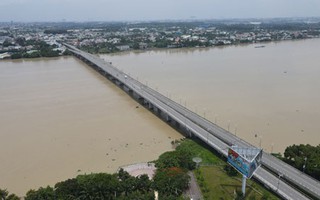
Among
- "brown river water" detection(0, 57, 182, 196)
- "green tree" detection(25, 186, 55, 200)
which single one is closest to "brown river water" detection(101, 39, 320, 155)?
"brown river water" detection(0, 57, 182, 196)

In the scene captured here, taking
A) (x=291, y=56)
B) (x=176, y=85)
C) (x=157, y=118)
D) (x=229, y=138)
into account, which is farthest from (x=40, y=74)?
(x=291, y=56)

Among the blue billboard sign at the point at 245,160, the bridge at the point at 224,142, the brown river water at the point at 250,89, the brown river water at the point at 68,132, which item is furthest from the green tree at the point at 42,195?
the brown river water at the point at 250,89

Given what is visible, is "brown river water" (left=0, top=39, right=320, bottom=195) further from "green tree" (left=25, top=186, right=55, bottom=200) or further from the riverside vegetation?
Answer: the riverside vegetation

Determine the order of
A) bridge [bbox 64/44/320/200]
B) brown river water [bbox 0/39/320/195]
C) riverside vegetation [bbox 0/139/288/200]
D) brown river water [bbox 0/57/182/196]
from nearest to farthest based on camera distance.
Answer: riverside vegetation [bbox 0/139/288/200] → bridge [bbox 64/44/320/200] → brown river water [bbox 0/57/182/196] → brown river water [bbox 0/39/320/195]

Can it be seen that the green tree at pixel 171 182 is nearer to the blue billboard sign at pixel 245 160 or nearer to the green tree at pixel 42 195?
the blue billboard sign at pixel 245 160

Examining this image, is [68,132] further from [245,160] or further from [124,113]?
[245,160]

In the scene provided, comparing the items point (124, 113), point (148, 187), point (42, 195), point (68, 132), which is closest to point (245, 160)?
point (148, 187)

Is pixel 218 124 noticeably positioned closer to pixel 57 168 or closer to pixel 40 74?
pixel 57 168
